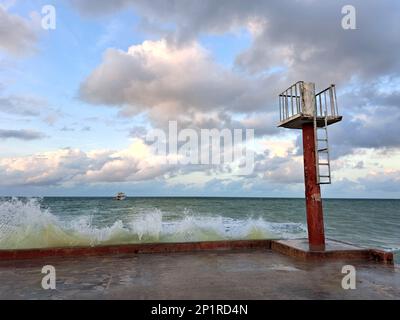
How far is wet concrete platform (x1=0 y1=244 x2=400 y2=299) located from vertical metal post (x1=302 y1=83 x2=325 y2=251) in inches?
38.0

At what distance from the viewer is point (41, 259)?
7.07m

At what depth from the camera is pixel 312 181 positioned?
740 centimetres

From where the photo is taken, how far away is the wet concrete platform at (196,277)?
417cm

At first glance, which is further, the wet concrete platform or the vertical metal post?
the vertical metal post

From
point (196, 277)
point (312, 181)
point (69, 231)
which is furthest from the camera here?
point (69, 231)

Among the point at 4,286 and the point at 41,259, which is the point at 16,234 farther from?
the point at 4,286

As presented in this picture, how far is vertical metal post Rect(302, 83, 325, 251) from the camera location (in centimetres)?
735

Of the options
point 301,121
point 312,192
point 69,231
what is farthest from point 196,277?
point 69,231

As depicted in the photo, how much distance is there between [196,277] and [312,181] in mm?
3789

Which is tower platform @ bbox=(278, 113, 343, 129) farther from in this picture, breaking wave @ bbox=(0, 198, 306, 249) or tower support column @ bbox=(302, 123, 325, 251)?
breaking wave @ bbox=(0, 198, 306, 249)

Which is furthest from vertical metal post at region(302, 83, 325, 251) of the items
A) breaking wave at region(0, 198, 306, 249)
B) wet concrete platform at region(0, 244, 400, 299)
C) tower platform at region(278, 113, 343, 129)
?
breaking wave at region(0, 198, 306, 249)

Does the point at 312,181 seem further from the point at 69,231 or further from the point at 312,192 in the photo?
the point at 69,231

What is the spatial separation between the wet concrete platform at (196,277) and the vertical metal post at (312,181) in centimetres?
96
